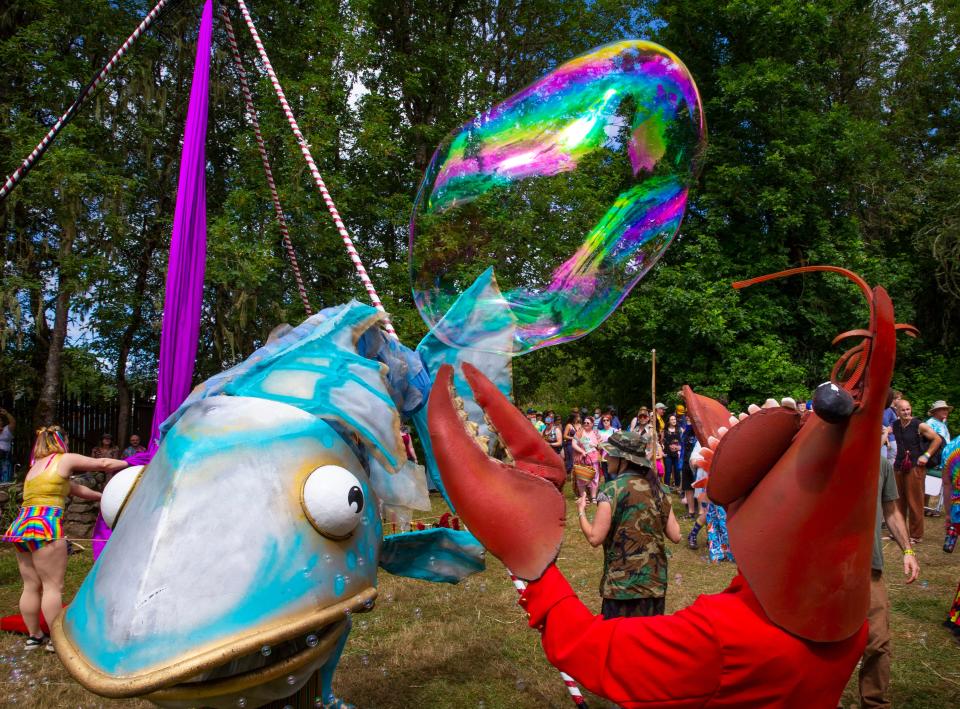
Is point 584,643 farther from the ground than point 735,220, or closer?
closer

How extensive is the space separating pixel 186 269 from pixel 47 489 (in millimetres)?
3258

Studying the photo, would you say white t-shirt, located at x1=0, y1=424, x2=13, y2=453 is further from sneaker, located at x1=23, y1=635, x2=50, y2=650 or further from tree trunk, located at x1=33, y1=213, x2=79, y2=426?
sneaker, located at x1=23, y1=635, x2=50, y2=650

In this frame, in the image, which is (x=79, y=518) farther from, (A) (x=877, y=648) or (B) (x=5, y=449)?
(A) (x=877, y=648)

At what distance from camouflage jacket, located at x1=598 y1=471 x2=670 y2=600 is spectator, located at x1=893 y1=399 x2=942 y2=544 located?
673 cm

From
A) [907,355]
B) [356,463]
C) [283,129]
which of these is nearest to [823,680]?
[356,463]

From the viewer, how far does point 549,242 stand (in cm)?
399

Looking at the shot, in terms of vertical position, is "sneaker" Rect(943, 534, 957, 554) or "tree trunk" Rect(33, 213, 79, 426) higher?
"tree trunk" Rect(33, 213, 79, 426)

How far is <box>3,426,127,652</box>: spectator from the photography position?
5348 millimetres

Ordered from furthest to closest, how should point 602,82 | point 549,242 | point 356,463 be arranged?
1. point 549,242
2. point 602,82
3. point 356,463

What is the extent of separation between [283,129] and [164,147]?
136 inches

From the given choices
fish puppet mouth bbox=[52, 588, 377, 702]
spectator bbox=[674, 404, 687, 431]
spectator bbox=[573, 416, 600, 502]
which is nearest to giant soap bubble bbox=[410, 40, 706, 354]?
fish puppet mouth bbox=[52, 588, 377, 702]

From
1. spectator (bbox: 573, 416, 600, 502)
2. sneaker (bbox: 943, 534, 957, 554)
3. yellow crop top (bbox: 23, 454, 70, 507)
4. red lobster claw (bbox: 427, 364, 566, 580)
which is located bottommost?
sneaker (bbox: 943, 534, 957, 554)

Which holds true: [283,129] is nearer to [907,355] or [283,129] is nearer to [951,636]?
[951,636]

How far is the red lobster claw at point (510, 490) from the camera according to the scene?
1283mm
